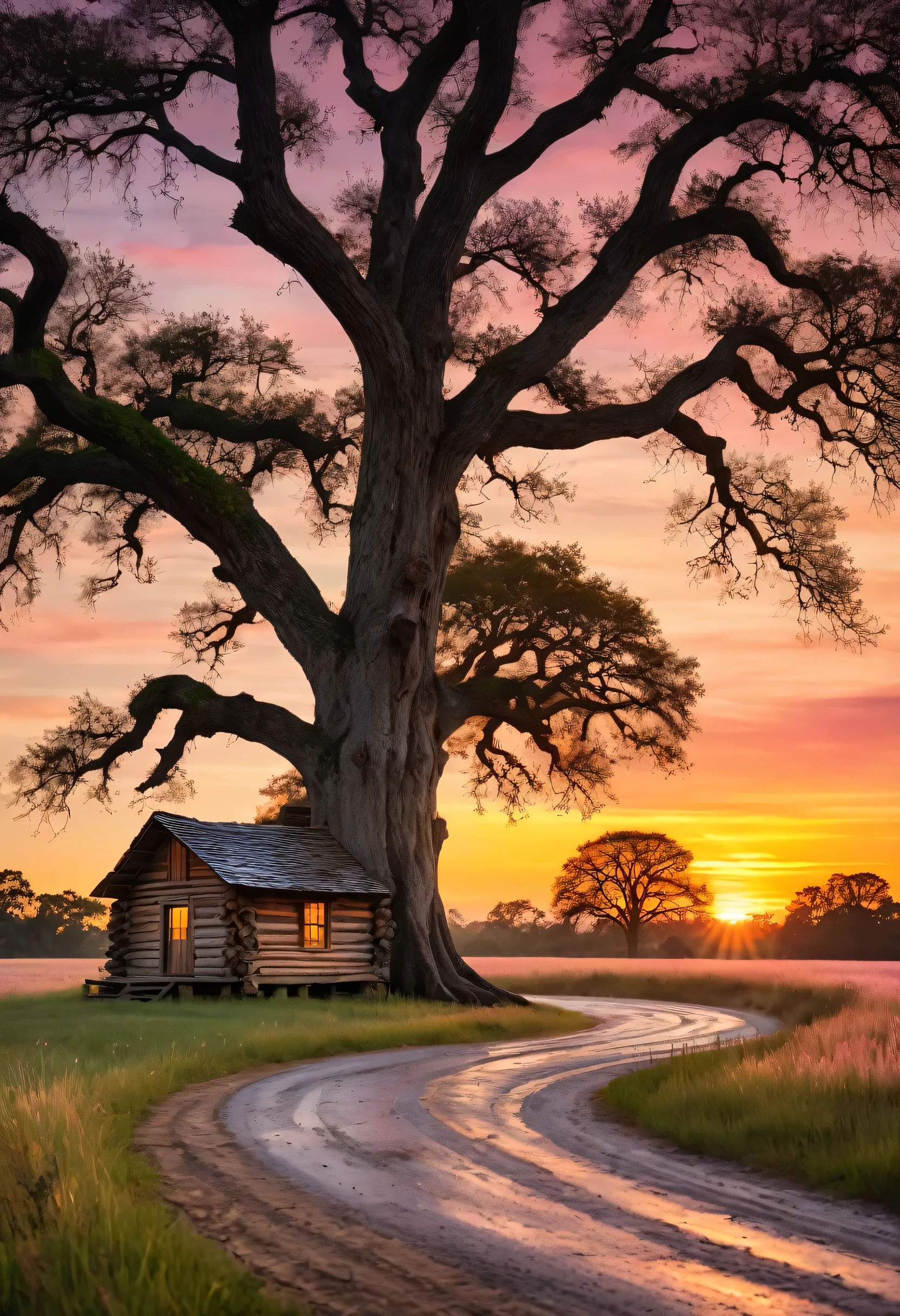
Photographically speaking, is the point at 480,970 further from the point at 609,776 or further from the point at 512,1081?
the point at 512,1081

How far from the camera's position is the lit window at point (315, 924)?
2619cm

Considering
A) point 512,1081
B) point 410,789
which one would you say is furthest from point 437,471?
point 512,1081

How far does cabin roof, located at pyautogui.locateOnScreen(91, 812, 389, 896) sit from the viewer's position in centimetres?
2461

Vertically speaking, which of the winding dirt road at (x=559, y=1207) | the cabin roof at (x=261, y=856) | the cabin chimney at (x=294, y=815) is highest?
the cabin chimney at (x=294, y=815)

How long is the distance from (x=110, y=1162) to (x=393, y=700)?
1841 cm

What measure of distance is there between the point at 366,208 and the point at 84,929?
58798 mm

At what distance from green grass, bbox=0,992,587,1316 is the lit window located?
6678 millimetres

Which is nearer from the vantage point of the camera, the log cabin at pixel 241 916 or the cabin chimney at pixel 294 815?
the log cabin at pixel 241 916

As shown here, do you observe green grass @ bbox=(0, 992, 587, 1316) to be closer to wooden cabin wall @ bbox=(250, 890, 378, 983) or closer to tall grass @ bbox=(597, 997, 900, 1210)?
tall grass @ bbox=(597, 997, 900, 1210)

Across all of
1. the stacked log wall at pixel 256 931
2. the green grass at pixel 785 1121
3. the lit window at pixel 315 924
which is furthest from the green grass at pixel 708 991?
the green grass at pixel 785 1121

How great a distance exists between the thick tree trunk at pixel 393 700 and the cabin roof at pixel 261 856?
0.50 m

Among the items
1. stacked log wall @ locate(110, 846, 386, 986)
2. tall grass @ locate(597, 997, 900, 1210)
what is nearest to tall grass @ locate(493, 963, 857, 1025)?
stacked log wall @ locate(110, 846, 386, 986)

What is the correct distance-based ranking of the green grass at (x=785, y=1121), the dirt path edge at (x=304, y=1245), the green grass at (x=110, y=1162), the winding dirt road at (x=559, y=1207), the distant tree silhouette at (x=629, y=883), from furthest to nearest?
the distant tree silhouette at (x=629, y=883), the green grass at (x=785, y=1121), the winding dirt road at (x=559, y=1207), the dirt path edge at (x=304, y=1245), the green grass at (x=110, y=1162)

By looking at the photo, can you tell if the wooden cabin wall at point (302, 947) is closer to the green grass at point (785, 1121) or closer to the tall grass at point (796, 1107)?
the tall grass at point (796, 1107)
